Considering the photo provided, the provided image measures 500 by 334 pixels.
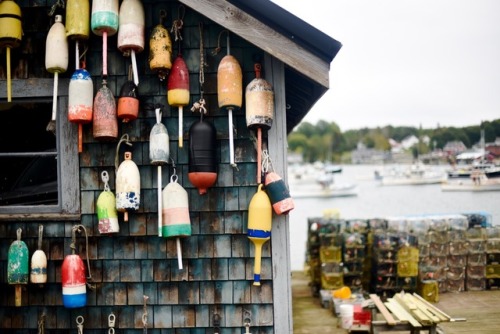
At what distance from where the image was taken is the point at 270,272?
156 inches

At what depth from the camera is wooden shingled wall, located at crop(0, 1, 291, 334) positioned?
3.98 meters

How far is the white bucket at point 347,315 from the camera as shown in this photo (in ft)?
24.6

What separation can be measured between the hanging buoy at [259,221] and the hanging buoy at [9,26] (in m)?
2.21

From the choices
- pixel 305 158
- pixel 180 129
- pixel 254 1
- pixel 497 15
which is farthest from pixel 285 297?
pixel 305 158

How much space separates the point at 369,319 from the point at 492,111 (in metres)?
6.89

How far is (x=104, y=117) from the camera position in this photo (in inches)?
153

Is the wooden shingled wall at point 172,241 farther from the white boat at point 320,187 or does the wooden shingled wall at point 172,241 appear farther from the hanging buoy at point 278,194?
the white boat at point 320,187

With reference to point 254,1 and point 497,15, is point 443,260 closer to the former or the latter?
point 497,15

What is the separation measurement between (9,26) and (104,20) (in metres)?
0.78

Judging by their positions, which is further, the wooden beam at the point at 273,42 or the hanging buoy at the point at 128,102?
the hanging buoy at the point at 128,102

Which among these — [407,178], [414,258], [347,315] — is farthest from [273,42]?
[407,178]

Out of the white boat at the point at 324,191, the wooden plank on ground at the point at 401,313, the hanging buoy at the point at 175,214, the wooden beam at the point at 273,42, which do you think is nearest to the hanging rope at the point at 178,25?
the wooden beam at the point at 273,42

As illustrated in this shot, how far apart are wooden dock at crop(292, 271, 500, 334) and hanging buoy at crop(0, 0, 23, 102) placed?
569 cm

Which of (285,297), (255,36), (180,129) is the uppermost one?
(255,36)
